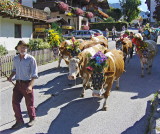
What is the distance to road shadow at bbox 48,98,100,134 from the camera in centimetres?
602

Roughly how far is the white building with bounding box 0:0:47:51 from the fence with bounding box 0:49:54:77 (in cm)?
578

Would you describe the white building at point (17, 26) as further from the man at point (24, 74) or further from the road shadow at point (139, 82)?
the man at point (24, 74)

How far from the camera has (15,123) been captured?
239 inches

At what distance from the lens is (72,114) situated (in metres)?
6.93

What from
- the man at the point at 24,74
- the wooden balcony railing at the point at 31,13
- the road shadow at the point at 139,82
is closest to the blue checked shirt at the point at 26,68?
the man at the point at 24,74

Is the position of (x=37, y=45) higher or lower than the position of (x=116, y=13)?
lower

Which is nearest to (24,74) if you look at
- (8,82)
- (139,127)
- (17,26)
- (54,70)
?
(139,127)

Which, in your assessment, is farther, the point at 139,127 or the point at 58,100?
the point at 58,100

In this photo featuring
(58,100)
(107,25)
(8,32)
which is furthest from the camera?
(107,25)

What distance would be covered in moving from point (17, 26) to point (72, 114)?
1830 cm

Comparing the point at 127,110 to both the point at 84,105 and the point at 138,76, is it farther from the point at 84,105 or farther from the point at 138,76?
the point at 138,76

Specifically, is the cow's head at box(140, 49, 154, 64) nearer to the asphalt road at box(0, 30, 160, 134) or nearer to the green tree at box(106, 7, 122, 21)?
the asphalt road at box(0, 30, 160, 134)

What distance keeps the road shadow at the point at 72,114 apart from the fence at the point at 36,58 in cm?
483

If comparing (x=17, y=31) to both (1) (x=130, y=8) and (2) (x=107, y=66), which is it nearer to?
(2) (x=107, y=66)
